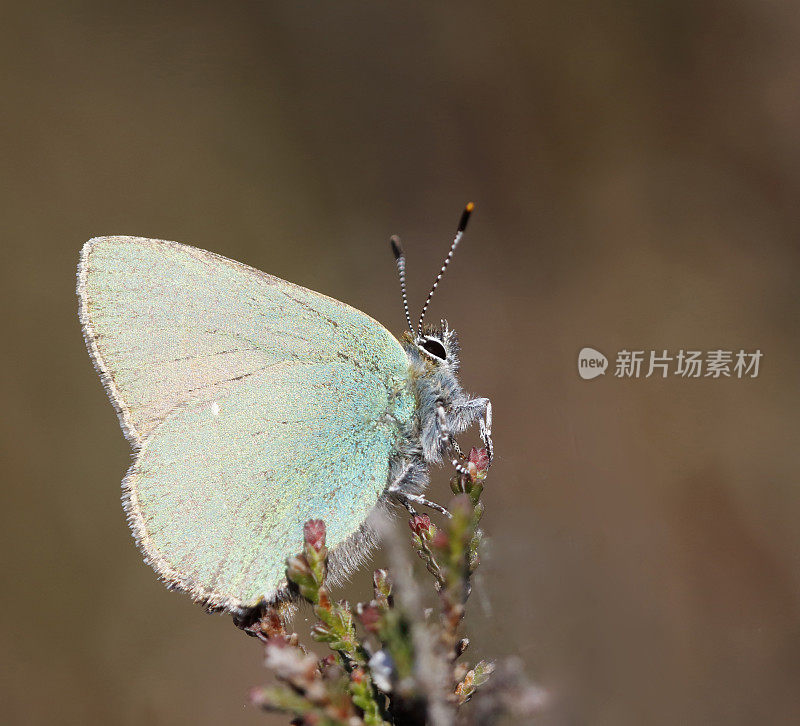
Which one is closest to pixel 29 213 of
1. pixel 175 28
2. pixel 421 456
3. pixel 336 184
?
pixel 175 28

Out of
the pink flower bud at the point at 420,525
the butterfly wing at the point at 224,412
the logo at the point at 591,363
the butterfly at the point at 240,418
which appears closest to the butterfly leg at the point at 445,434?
the butterfly at the point at 240,418

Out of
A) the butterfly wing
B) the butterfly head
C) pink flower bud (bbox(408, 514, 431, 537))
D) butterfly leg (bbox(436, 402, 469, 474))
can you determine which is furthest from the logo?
pink flower bud (bbox(408, 514, 431, 537))

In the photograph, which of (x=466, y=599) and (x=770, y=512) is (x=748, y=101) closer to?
(x=770, y=512)

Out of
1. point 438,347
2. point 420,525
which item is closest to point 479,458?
point 420,525

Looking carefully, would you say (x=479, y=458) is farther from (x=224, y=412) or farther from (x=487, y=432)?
(x=224, y=412)

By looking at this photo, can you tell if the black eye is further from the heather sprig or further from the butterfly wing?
the heather sprig

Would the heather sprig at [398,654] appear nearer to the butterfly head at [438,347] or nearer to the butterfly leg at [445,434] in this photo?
the butterfly leg at [445,434]
